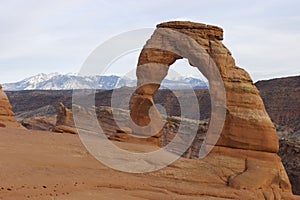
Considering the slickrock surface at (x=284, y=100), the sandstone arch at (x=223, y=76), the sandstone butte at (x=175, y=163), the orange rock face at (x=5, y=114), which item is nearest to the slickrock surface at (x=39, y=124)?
the orange rock face at (x=5, y=114)

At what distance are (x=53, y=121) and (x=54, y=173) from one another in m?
25.9

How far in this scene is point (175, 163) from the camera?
43.3ft

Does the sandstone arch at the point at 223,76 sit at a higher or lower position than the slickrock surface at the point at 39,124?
higher

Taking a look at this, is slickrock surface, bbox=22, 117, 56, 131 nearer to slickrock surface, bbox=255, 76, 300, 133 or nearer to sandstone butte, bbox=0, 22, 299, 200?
sandstone butte, bbox=0, 22, 299, 200

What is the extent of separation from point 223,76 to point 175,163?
12.8 feet

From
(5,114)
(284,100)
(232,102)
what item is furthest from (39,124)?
(284,100)

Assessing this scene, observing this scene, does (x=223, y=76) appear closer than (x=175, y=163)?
No

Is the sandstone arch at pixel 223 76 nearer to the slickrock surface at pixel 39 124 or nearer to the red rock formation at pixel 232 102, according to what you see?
the red rock formation at pixel 232 102

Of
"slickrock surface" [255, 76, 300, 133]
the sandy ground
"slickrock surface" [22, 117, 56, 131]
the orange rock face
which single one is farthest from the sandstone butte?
"slickrock surface" [255, 76, 300, 133]

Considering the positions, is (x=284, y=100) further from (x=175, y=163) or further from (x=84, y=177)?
(x=84, y=177)

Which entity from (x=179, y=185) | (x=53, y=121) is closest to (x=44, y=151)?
(x=179, y=185)

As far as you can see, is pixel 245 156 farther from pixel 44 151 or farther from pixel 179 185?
pixel 44 151

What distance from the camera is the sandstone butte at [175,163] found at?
955 centimetres

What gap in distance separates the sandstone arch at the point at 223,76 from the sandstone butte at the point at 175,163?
0.04 m
